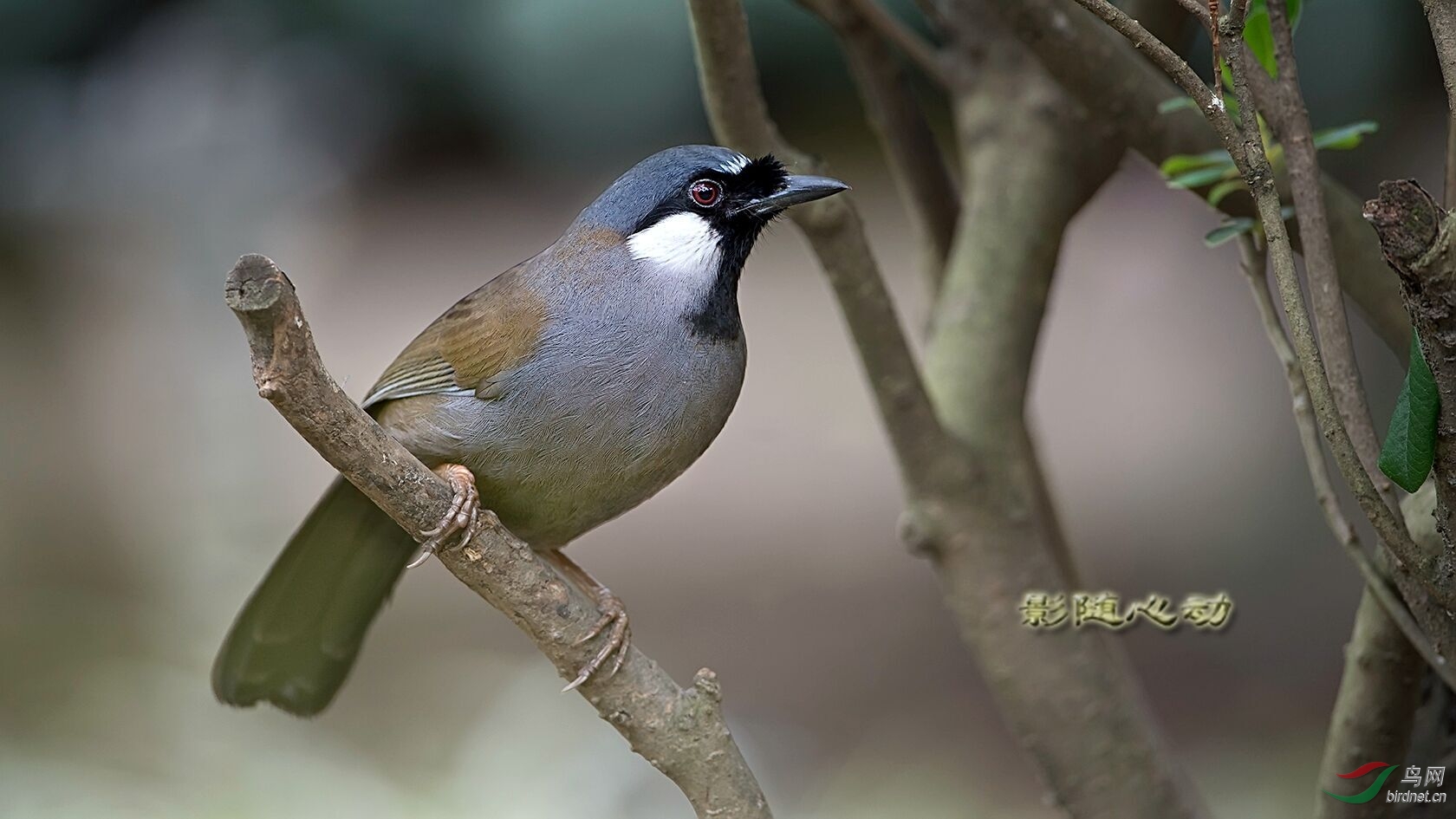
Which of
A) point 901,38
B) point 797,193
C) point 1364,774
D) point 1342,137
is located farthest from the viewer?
point 901,38

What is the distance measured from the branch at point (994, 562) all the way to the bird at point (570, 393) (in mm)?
196

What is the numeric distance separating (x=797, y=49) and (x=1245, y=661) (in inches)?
137

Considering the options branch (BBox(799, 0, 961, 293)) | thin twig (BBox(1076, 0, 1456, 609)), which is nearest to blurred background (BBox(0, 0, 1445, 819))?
branch (BBox(799, 0, 961, 293))

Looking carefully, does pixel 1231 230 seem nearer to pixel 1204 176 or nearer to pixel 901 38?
pixel 1204 176

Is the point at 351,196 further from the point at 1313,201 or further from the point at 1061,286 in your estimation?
A: the point at 1313,201

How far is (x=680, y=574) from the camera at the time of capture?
6.95 m

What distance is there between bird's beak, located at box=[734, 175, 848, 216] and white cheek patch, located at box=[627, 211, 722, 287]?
118 millimetres

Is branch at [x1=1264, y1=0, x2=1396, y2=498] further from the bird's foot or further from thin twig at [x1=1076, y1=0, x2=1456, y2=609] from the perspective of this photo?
the bird's foot

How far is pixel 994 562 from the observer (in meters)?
3.06

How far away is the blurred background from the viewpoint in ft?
16.5

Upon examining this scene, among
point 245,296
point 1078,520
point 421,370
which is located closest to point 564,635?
Result: point 421,370

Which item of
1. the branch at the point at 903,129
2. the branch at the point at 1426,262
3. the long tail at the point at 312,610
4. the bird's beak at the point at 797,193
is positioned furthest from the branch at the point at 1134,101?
the long tail at the point at 312,610

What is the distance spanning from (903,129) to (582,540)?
4077 mm

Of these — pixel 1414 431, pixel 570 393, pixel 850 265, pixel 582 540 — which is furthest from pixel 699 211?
pixel 582 540
